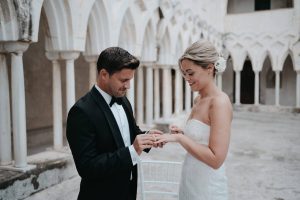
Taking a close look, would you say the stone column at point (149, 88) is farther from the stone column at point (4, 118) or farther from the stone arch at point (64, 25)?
the stone column at point (4, 118)

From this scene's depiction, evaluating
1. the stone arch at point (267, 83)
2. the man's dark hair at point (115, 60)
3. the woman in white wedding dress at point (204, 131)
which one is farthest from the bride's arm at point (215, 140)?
the stone arch at point (267, 83)

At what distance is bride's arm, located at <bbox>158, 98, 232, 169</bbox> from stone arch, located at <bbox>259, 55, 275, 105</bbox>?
1857 centimetres

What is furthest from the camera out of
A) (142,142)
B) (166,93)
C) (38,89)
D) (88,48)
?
(166,93)

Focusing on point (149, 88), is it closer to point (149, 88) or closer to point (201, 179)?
point (149, 88)

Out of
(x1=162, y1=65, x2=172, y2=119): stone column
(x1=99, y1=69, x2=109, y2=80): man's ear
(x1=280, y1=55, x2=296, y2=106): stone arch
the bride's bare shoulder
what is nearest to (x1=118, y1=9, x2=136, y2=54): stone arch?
(x1=162, y1=65, x2=172, y2=119): stone column

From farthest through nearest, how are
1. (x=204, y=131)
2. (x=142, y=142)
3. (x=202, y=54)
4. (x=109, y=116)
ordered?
(x=204, y=131) < (x=202, y=54) < (x=109, y=116) < (x=142, y=142)

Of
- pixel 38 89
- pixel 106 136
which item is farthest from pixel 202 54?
pixel 38 89

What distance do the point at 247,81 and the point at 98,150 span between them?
1924 cm

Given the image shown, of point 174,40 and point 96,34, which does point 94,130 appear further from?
point 174,40

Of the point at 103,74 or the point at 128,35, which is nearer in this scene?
the point at 103,74

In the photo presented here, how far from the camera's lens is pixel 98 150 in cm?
190

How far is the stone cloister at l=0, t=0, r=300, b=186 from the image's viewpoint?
433cm

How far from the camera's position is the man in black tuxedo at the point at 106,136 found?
5.93ft

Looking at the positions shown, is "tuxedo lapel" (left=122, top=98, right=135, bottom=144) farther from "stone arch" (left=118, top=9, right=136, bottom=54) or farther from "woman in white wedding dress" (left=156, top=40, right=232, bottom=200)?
"stone arch" (left=118, top=9, right=136, bottom=54)
